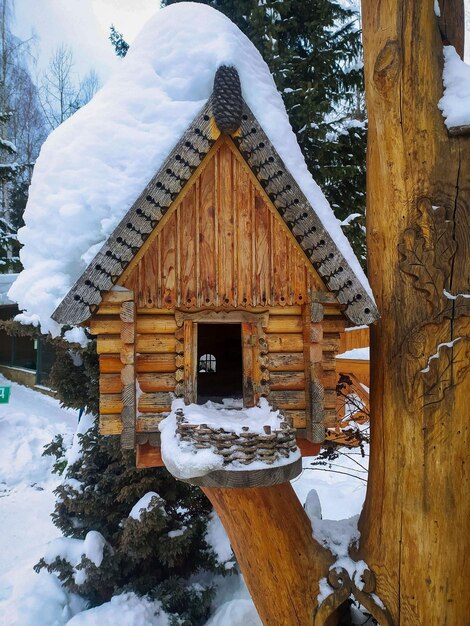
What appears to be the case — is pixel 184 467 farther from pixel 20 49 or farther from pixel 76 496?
pixel 20 49

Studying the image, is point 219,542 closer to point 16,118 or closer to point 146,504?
point 146,504

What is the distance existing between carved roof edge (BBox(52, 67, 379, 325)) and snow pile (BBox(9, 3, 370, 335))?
10 centimetres

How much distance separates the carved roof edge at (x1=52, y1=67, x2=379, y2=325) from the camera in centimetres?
269

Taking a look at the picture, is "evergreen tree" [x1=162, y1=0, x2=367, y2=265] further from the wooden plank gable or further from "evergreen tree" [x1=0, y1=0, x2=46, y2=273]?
"evergreen tree" [x1=0, y1=0, x2=46, y2=273]

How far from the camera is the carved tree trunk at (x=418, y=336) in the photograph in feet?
9.66

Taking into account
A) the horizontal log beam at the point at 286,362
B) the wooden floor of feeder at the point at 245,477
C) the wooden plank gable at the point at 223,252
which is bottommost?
the wooden floor of feeder at the point at 245,477

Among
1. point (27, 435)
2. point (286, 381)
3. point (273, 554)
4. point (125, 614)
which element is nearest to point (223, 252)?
point (286, 381)

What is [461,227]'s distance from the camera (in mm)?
3016

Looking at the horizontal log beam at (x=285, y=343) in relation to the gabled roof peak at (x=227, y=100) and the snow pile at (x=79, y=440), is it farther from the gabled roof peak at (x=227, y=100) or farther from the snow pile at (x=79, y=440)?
the snow pile at (x=79, y=440)

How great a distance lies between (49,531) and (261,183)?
22.3 feet

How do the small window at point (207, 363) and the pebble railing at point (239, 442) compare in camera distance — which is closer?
the pebble railing at point (239, 442)

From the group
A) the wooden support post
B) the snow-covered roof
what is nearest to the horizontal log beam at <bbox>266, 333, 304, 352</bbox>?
the wooden support post

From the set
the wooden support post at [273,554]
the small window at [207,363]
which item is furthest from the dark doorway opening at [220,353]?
the wooden support post at [273,554]

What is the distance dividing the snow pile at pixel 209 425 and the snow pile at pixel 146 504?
2633mm
